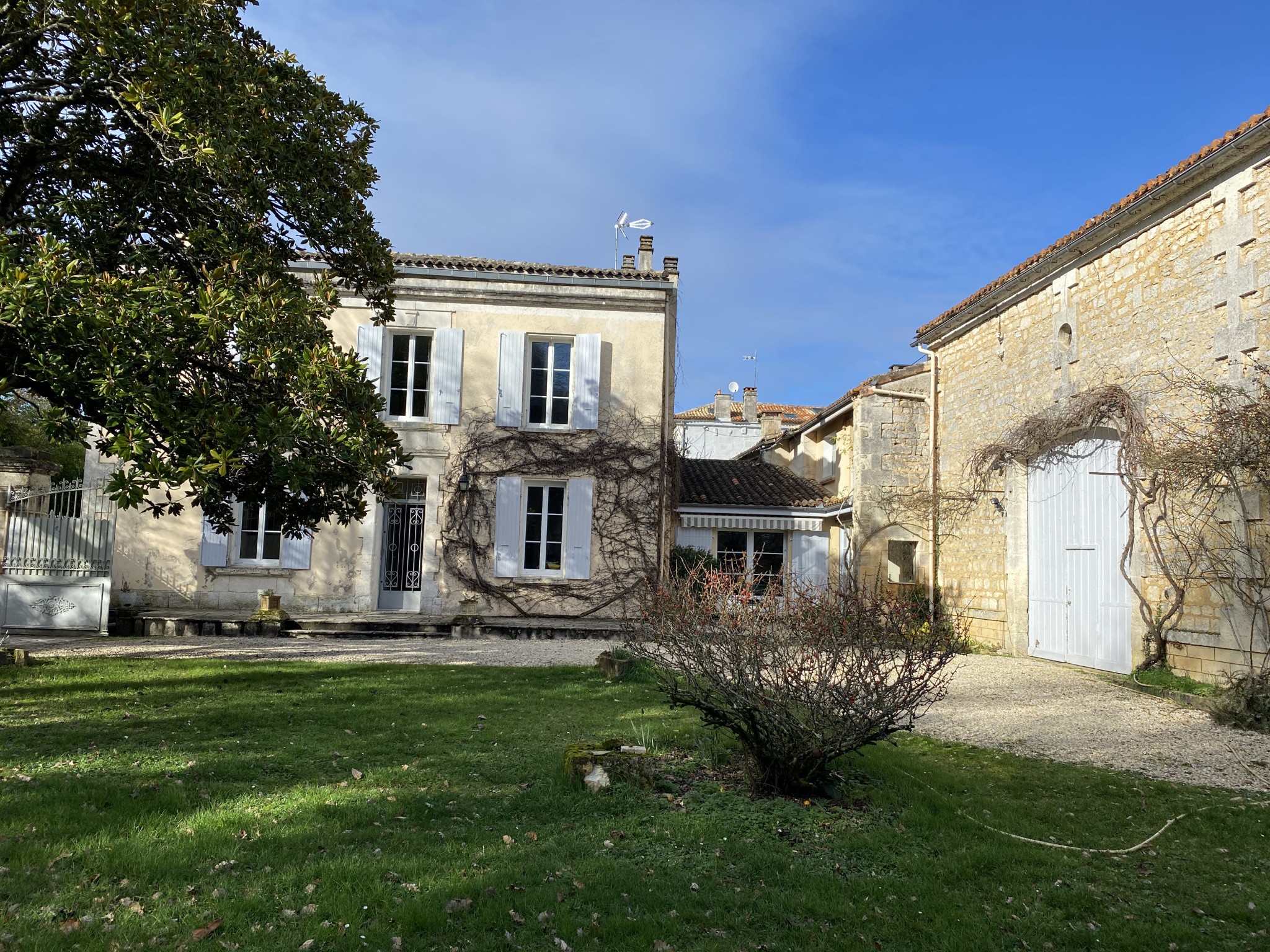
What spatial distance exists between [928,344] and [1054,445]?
4529 mm

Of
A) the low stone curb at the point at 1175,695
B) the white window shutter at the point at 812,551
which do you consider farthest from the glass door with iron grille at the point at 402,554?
the low stone curb at the point at 1175,695

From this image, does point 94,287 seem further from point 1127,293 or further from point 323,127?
point 1127,293

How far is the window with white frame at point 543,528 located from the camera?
16.0 metres

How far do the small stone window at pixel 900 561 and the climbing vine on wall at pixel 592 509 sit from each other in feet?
14.4

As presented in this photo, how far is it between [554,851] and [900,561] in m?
13.6

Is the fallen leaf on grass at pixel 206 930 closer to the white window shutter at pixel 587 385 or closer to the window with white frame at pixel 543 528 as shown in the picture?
Result: the window with white frame at pixel 543 528

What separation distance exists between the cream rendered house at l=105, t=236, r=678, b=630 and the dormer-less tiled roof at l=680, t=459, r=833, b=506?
5.81 feet

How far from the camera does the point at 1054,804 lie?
5.15 m

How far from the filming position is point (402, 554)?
636 inches

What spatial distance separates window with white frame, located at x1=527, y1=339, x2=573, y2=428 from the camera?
53.7 ft

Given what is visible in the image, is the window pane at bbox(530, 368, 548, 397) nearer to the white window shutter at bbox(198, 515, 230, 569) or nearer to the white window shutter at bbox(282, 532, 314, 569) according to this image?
the white window shutter at bbox(282, 532, 314, 569)

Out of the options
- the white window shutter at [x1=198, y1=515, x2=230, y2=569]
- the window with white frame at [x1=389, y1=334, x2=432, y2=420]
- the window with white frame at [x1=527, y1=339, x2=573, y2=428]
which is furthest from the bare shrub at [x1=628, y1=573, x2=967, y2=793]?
the white window shutter at [x1=198, y1=515, x2=230, y2=569]

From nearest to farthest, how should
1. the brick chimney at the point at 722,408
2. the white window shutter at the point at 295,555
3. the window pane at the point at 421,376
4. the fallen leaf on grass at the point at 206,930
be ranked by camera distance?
1. the fallen leaf on grass at the point at 206,930
2. the white window shutter at the point at 295,555
3. the window pane at the point at 421,376
4. the brick chimney at the point at 722,408

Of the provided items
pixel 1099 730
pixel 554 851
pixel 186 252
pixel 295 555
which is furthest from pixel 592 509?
pixel 554 851
